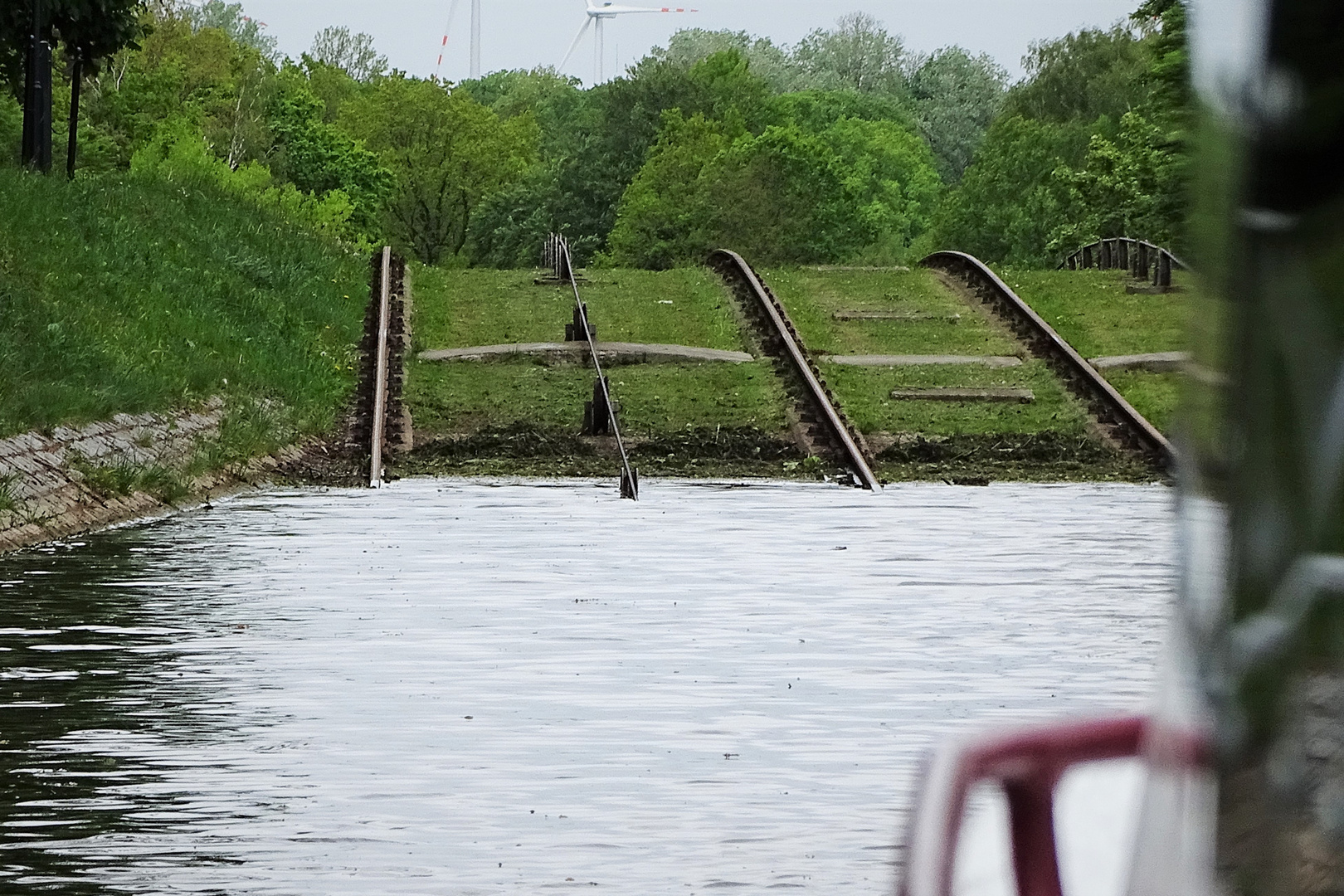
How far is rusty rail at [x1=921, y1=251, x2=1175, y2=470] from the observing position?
19.3 m

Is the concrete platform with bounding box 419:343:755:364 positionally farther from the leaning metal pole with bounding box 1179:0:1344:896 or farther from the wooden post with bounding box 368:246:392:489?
the leaning metal pole with bounding box 1179:0:1344:896

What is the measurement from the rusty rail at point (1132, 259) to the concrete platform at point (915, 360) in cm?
432

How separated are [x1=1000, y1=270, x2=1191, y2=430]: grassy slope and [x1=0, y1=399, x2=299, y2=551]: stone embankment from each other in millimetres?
7915

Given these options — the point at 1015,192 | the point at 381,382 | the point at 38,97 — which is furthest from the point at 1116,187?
the point at 381,382

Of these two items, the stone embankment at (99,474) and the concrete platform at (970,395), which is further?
the concrete platform at (970,395)

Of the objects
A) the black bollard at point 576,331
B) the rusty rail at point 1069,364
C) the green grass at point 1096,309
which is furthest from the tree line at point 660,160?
the black bollard at point 576,331

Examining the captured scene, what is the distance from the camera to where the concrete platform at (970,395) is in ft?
69.6

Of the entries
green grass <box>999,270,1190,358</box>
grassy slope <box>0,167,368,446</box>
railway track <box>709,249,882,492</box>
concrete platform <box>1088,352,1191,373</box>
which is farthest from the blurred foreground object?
concrete platform <box>1088,352,1191,373</box>

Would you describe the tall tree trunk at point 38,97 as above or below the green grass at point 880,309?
above

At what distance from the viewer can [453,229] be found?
12875 centimetres

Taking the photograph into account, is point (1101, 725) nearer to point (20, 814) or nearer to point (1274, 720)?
point (1274, 720)

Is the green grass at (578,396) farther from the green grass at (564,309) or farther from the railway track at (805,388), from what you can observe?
the green grass at (564,309)

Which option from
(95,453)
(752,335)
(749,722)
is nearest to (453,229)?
(752,335)

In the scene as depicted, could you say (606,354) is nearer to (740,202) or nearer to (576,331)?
(576,331)
